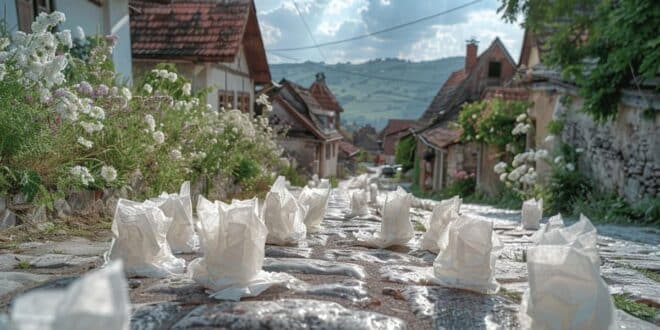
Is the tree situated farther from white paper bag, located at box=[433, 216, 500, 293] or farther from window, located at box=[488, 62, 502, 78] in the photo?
window, located at box=[488, 62, 502, 78]

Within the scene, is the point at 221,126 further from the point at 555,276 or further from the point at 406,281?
the point at 555,276

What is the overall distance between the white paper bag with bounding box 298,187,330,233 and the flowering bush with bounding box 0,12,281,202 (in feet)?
4.32

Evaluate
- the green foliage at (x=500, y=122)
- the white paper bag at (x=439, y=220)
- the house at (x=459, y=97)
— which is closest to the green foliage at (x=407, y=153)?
the house at (x=459, y=97)

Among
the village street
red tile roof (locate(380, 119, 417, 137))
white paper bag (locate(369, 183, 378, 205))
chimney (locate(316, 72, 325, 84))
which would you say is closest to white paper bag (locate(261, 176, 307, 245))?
the village street

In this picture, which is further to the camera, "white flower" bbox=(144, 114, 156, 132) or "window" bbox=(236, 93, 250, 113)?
"window" bbox=(236, 93, 250, 113)

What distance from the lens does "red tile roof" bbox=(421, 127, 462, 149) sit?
17672mm

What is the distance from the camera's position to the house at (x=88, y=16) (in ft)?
19.4

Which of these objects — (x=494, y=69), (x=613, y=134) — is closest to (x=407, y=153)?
(x=494, y=69)

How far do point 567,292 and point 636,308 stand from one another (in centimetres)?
64

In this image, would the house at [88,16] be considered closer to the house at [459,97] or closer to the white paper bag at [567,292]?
the white paper bag at [567,292]

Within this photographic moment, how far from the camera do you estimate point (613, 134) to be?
7.54 metres

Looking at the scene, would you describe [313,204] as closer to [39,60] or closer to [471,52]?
[39,60]

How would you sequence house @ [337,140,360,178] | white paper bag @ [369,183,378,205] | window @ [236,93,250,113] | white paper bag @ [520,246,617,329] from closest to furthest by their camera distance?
1. white paper bag @ [520,246,617,329]
2. white paper bag @ [369,183,378,205]
3. window @ [236,93,250,113]
4. house @ [337,140,360,178]

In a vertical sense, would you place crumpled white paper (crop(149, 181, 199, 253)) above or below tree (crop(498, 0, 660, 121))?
below
